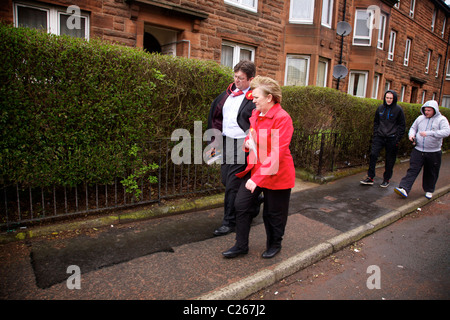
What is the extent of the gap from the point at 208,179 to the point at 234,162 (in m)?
1.73

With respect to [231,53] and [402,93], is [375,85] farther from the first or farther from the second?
[231,53]

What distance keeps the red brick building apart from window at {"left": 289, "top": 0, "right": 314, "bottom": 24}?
0.04 meters

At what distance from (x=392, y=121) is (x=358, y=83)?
13108 mm

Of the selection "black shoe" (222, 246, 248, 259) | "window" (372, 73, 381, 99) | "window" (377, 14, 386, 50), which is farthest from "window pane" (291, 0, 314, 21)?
"black shoe" (222, 246, 248, 259)

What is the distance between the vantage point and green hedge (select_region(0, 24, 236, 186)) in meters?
3.51

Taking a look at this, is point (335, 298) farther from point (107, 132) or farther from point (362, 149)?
point (362, 149)

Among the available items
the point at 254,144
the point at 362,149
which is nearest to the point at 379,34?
Result: the point at 362,149

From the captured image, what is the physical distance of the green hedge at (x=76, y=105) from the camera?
3510 mm

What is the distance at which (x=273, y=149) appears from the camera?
3.08m

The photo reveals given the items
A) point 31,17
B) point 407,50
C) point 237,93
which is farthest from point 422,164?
point 407,50

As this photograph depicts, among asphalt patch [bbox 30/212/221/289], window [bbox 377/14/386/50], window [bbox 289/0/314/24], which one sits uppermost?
window [bbox 377/14/386/50]

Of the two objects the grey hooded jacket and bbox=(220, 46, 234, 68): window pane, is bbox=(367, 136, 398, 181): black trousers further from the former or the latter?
bbox=(220, 46, 234, 68): window pane

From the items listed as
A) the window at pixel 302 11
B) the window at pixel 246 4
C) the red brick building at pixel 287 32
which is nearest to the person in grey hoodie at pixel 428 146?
the red brick building at pixel 287 32

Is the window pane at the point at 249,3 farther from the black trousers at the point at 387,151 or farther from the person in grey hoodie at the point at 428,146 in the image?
the person in grey hoodie at the point at 428,146
